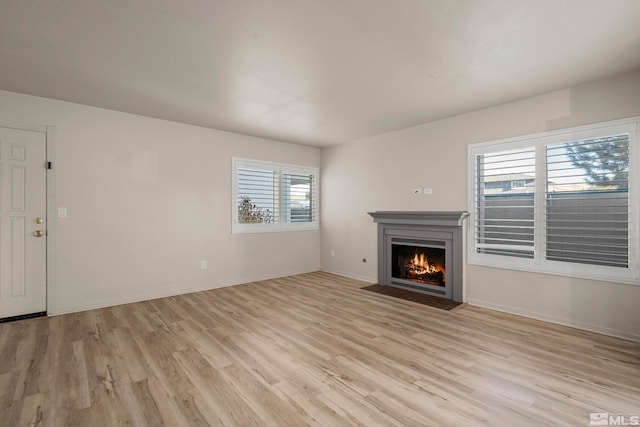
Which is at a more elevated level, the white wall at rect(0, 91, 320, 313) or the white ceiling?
the white ceiling

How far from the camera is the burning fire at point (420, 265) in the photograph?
4761 millimetres

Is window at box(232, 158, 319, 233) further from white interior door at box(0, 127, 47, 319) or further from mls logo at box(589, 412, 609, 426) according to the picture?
mls logo at box(589, 412, 609, 426)

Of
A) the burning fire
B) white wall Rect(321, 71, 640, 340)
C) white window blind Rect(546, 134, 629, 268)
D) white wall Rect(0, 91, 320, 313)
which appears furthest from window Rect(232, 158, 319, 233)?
white window blind Rect(546, 134, 629, 268)

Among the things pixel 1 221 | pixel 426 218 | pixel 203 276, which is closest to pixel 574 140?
pixel 426 218

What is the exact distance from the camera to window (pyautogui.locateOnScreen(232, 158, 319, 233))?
17.3 ft

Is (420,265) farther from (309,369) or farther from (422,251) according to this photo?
(309,369)

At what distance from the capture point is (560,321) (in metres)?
3.39

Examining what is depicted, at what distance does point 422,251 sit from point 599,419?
305 cm

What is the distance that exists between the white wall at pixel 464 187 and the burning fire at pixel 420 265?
0.63 m

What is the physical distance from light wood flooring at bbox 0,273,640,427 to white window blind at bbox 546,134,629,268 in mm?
863

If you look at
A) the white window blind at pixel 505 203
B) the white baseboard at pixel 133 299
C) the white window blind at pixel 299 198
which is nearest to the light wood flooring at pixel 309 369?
the white baseboard at pixel 133 299

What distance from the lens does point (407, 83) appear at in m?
3.18

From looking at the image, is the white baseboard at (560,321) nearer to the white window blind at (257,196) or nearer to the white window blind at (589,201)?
the white window blind at (589,201)

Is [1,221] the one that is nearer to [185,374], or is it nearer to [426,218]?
[185,374]
